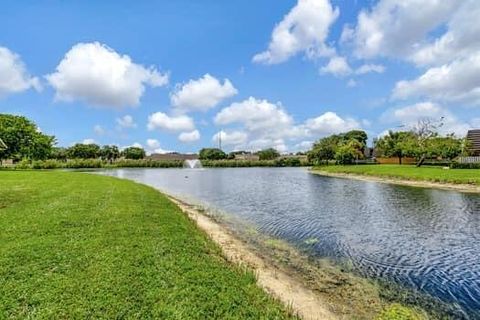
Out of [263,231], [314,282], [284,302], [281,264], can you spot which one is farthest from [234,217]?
[284,302]

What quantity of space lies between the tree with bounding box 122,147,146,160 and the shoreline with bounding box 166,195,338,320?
131m

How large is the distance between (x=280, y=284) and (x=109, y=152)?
129744 mm

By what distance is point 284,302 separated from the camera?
21.3 ft

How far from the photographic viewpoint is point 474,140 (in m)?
56.3

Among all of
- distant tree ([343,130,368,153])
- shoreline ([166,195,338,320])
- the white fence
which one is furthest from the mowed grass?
distant tree ([343,130,368,153])

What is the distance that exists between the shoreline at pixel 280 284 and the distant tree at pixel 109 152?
124 m

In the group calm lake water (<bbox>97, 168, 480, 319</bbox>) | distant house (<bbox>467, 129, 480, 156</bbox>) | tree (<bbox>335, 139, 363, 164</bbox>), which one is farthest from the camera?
tree (<bbox>335, 139, 363, 164</bbox>)

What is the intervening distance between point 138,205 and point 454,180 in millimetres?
30216

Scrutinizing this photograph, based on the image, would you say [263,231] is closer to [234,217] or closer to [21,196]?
[234,217]

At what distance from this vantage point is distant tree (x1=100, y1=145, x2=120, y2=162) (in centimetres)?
12595

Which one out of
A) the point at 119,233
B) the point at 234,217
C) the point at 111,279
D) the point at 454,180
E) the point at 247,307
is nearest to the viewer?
the point at 247,307

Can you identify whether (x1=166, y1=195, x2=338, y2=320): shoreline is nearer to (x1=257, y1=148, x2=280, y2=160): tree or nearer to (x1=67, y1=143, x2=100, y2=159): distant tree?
(x1=67, y1=143, x2=100, y2=159): distant tree

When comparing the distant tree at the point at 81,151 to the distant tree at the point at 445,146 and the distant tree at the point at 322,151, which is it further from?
the distant tree at the point at 445,146

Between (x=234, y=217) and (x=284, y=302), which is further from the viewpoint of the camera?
(x=234, y=217)
